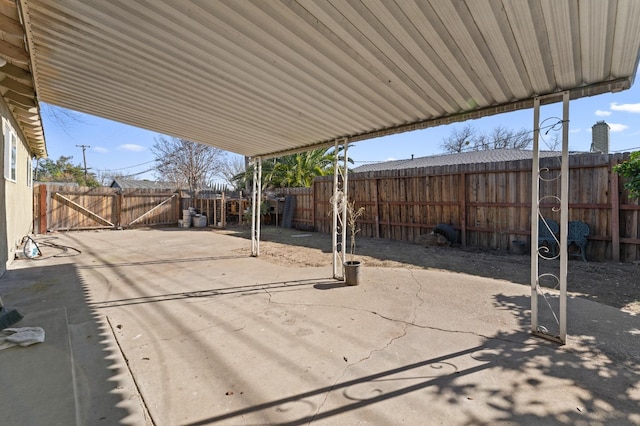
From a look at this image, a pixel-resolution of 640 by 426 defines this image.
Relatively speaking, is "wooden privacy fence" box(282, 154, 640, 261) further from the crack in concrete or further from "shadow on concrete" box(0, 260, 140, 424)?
"shadow on concrete" box(0, 260, 140, 424)

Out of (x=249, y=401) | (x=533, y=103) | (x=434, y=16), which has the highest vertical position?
(x=434, y=16)

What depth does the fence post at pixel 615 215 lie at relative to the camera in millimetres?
5844

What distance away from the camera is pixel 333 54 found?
101 inches

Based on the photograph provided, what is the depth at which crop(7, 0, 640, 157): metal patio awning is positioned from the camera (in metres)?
1.98

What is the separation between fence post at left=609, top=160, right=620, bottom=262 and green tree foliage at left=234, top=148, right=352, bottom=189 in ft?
34.8

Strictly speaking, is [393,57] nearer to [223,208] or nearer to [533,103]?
[533,103]

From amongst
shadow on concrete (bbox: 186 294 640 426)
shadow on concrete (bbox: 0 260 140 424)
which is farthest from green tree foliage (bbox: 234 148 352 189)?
shadow on concrete (bbox: 186 294 640 426)

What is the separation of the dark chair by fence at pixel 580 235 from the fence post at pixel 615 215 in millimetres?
388

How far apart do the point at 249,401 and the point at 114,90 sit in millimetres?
3699

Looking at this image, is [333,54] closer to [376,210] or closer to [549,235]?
[549,235]

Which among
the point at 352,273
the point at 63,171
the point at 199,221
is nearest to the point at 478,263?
the point at 352,273

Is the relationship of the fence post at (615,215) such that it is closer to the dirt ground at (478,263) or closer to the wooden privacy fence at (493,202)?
the wooden privacy fence at (493,202)

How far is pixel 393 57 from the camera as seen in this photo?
253 cm

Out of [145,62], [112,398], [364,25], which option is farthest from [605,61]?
[112,398]
